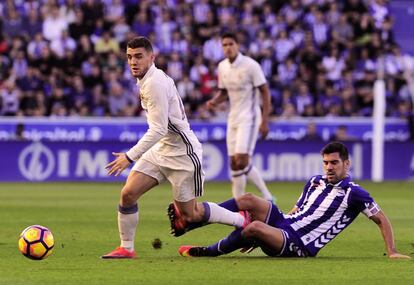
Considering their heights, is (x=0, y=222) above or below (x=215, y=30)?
below

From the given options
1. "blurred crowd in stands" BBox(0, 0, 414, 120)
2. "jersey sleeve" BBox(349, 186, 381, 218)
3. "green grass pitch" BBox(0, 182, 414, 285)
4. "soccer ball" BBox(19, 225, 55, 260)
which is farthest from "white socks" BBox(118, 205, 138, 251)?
"blurred crowd in stands" BBox(0, 0, 414, 120)

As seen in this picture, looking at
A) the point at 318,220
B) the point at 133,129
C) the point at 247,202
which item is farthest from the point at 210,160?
the point at 318,220

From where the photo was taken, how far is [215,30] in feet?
83.7

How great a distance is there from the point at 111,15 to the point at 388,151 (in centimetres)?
714

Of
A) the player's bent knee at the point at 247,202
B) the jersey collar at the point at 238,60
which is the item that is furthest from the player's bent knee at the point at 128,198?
the jersey collar at the point at 238,60

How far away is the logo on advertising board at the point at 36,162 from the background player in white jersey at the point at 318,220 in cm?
1344

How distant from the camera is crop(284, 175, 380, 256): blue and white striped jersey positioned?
8938 millimetres

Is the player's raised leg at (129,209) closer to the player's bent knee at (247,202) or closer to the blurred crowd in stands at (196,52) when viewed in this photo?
the player's bent knee at (247,202)

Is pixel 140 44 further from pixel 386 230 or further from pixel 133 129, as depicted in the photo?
pixel 133 129

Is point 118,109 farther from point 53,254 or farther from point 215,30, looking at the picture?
point 53,254

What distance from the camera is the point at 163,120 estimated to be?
8828 millimetres

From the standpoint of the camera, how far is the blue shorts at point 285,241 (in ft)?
29.3

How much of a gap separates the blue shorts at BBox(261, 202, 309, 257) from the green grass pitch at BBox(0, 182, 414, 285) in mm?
96

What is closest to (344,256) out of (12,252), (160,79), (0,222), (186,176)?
(186,176)
